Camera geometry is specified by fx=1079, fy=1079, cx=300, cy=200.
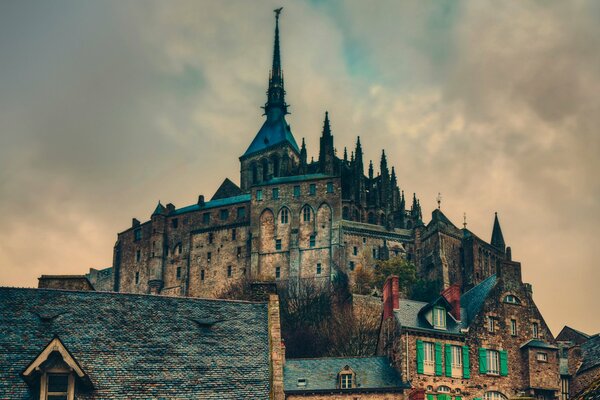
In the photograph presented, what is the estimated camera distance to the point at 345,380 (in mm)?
60594

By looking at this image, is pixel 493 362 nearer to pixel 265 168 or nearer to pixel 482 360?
pixel 482 360

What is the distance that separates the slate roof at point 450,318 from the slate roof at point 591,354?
771 centimetres

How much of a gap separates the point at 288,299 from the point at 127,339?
9252 cm

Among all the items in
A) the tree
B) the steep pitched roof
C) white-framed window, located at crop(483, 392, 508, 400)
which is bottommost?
white-framed window, located at crop(483, 392, 508, 400)

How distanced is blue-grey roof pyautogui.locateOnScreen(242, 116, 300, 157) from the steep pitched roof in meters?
9.67

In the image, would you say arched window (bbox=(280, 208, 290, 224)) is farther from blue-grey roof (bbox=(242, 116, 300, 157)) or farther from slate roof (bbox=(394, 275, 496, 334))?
slate roof (bbox=(394, 275, 496, 334))

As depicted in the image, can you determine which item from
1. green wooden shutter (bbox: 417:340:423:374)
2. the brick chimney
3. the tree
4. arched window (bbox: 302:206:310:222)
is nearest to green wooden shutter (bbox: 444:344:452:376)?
green wooden shutter (bbox: 417:340:423:374)

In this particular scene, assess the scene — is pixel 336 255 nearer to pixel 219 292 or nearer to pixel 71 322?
pixel 219 292

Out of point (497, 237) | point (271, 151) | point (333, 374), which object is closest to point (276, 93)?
point (271, 151)

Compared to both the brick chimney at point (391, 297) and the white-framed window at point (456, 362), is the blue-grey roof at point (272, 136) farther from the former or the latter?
the white-framed window at point (456, 362)

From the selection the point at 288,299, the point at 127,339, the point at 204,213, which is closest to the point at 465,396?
the point at 127,339

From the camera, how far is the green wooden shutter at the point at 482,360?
65.6 m

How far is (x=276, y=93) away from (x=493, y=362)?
390ft

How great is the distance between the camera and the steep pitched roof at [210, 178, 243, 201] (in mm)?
153750
